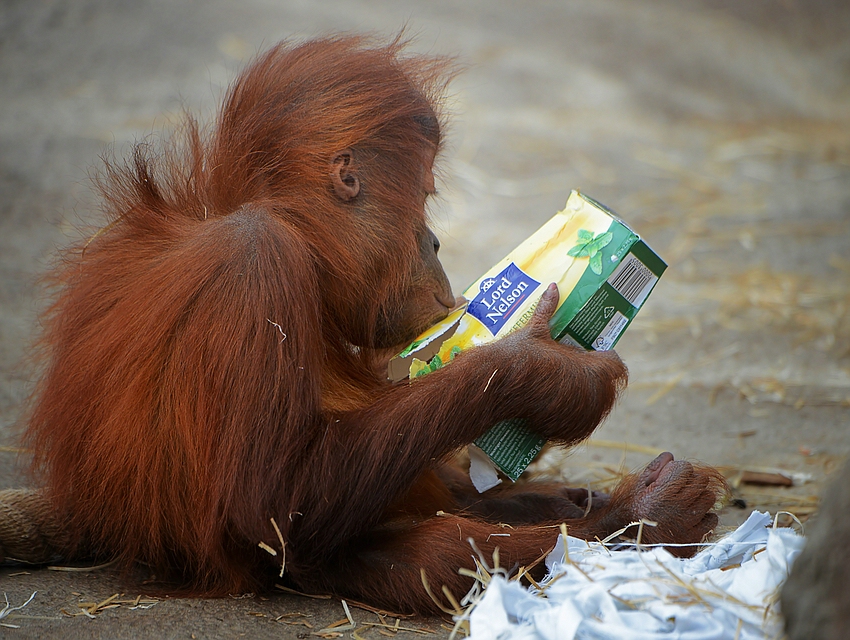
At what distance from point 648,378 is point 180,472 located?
9.50ft

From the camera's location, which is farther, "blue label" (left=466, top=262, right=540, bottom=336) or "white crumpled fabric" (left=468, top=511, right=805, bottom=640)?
"blue label" (left=466, top=262, right=540, bottom=336)

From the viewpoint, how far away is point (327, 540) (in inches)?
88.0

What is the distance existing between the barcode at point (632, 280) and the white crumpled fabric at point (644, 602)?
2.44 ft

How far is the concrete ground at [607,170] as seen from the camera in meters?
3.73

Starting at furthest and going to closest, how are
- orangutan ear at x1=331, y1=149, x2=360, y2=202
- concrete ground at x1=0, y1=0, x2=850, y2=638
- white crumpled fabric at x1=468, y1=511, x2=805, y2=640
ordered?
1. concrete ground at x1=0, y1=0, x2=850, y2=638
2. orangutan ear at x1=331, y1=149, x2=360, y2=202
3. white crumpled fabric at x1=468, y1=511, x2=805, y2=640

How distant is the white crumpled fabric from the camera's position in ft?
5.65

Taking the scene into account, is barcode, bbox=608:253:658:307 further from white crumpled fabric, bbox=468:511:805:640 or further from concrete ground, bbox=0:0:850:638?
concrete ground, bbox=0:0:850:638

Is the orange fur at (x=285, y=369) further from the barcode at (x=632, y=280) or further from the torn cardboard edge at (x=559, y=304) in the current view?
the barcode at (x=632, y=280)

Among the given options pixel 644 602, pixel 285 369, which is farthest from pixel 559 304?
pixel 644 602

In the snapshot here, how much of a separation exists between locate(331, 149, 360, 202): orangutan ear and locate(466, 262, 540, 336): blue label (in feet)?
1.47

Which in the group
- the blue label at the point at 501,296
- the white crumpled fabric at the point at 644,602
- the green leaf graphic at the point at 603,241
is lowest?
the white crumpled fabric at the point at 644,602

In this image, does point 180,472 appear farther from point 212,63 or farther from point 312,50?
point 212,63

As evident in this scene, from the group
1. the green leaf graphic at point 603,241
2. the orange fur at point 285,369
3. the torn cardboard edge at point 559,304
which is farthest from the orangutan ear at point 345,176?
the green leaf graphic at point 603,241

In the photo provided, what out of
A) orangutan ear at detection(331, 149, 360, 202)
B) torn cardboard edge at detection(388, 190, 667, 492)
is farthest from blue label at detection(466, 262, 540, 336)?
orangutan ear at detection(331, 149, 360, 202)
